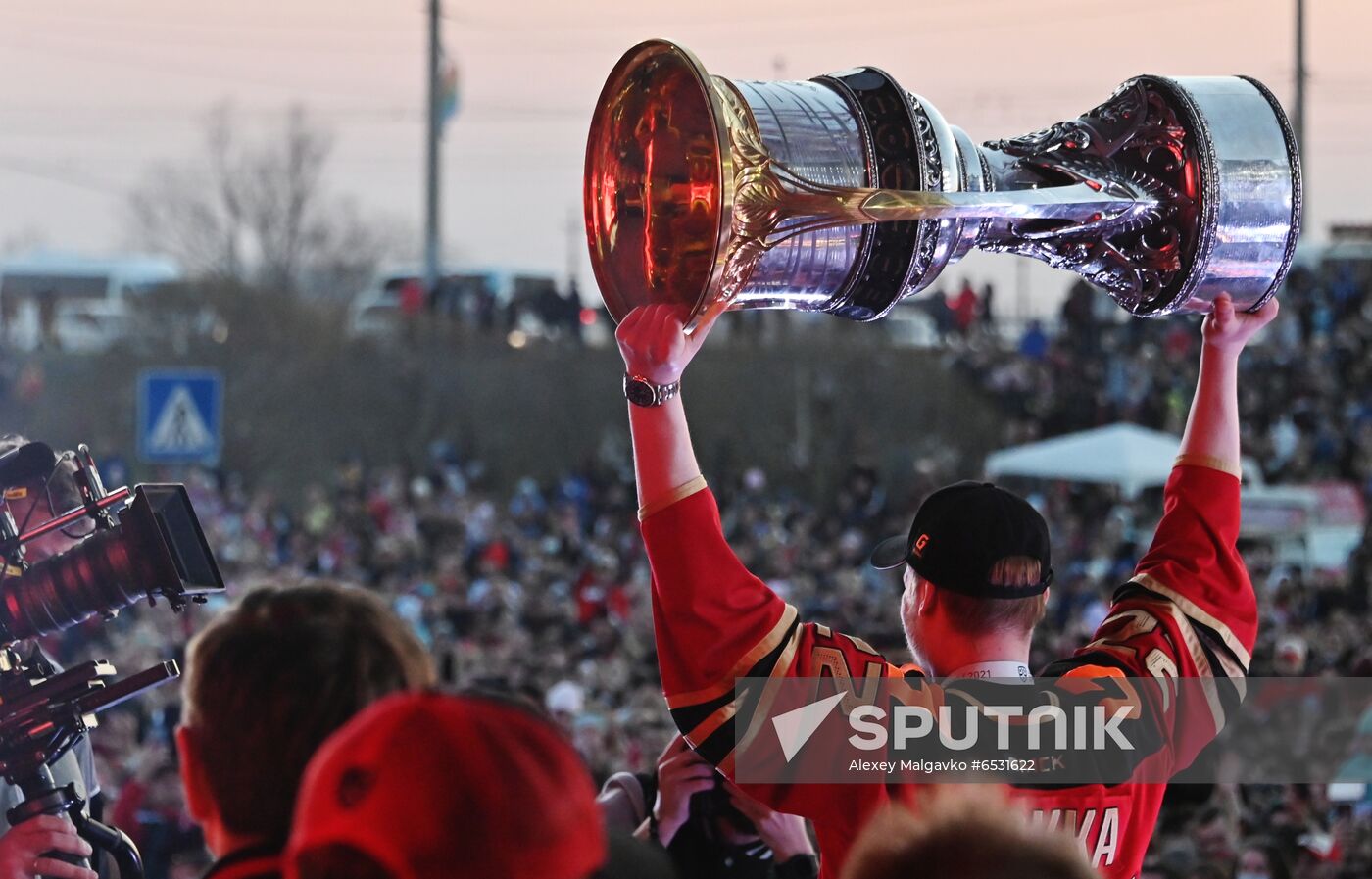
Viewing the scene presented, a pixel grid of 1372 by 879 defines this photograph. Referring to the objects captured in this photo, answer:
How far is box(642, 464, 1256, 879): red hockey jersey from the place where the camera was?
7.70 feet

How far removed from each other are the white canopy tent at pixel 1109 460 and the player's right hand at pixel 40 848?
555 inches

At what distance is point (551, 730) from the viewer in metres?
1.60

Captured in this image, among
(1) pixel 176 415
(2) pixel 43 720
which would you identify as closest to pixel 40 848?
(2) pixel 43 720

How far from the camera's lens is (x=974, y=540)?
265cm

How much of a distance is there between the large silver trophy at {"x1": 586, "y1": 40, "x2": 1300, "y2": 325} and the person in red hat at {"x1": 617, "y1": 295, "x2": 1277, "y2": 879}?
5.4 inches

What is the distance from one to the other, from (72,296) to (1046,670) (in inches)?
1081

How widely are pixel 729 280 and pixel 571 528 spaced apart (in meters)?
15.9

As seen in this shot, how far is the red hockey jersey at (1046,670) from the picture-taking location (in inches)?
92.4

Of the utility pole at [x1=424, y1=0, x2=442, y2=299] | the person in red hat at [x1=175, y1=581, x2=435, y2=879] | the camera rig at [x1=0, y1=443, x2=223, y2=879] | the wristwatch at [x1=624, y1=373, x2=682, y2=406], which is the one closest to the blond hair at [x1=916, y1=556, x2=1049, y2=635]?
the wristwatch at [x1=624, y1=373, x2=682, y2=406]

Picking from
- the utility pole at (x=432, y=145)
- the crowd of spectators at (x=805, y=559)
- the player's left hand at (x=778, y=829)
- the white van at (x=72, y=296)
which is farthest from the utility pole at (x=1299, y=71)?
the player's left hand at (x=778, y=829)

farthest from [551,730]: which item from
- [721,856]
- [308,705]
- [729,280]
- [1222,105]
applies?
[721,856]

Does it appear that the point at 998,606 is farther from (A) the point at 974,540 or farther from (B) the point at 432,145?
(B) the point at 432,145

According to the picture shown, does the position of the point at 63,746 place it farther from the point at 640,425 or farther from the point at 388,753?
the point at 388,753

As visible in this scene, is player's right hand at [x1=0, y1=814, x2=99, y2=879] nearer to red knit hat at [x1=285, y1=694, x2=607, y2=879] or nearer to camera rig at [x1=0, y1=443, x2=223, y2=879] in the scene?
camera rig at [x1=0, y1=443, x2=223, y2=879]
